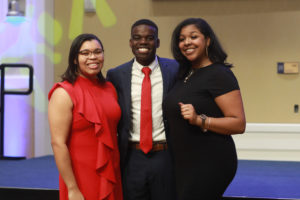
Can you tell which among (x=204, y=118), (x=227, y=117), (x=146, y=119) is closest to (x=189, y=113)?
(x=204, y=118)

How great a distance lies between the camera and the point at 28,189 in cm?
347

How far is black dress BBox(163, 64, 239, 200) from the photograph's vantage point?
6.89ft

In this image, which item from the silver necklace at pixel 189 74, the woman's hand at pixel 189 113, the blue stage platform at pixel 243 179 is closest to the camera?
the woman's hand at pixel 189 113

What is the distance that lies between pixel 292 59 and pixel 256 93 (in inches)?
21.6

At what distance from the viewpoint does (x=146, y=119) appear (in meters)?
2.39

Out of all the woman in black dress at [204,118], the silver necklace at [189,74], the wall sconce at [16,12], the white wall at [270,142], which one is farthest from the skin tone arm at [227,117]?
the wall sconce at [16,12]

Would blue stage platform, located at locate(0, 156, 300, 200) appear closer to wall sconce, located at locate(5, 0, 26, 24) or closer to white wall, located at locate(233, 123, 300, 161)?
white wall, located at locate(233, 123, 300, 161)

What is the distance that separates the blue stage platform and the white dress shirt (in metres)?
1.11

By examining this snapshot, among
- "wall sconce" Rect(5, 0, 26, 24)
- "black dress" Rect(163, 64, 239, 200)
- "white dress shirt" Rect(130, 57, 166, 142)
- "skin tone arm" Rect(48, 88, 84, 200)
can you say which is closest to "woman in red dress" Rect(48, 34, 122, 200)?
"skin tone arm" Rect(48, 88, 84, 200)

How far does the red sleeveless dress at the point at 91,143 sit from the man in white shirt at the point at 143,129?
5.7 inches

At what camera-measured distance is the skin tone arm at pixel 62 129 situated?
6.89 ft

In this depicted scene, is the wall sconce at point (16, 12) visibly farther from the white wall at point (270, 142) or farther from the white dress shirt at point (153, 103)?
the white dress shirt at point (153, 103)

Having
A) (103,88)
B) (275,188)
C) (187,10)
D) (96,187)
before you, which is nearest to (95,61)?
(103,88)

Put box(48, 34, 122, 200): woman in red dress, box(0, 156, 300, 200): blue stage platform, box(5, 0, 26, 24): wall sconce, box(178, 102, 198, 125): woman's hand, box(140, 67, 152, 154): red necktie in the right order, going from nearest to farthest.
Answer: box(178, 102, 198, 125): woman's hand, box(48, 34, 122, 200): woman in red dress, box(140, 67, 152, 154): red necktie, box(0, 156, 300, 200): blue stage platform, box(5, 0, 26, 24): wall sconce
